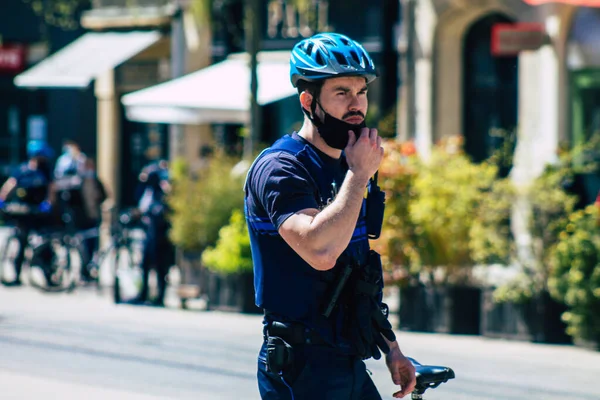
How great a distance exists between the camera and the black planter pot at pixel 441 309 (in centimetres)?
1163

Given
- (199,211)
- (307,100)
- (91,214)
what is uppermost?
(307,100)

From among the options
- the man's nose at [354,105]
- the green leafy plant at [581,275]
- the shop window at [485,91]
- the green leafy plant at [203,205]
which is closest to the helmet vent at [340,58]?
the man's nose at [354,105]

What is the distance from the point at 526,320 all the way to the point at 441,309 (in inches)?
32.8

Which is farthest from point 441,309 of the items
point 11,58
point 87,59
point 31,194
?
point 11,58

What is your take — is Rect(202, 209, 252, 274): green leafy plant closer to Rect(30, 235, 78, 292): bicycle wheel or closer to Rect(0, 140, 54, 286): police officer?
Rect(30, 235, 78, 292): bicycle wheel

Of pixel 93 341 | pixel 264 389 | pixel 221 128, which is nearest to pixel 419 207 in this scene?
pixel 93 341

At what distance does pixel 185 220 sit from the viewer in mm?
13727

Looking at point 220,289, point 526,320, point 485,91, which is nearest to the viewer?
point 526,320

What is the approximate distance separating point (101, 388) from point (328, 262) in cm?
520

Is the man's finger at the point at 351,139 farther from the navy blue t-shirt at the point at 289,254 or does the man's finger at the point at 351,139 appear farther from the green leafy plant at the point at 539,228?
the green leafy plant at the point at 539,228

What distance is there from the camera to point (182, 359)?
9859 mm

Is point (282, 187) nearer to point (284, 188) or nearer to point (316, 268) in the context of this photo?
point (284, 188)

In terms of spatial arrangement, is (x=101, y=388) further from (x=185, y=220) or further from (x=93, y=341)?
(x=185, y=220)

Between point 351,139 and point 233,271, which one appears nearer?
point 351,139
